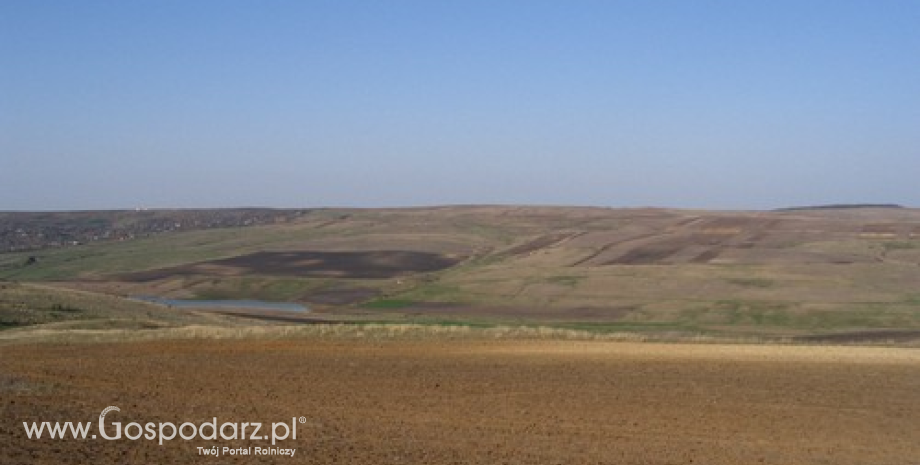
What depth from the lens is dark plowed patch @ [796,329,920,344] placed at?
158 ft

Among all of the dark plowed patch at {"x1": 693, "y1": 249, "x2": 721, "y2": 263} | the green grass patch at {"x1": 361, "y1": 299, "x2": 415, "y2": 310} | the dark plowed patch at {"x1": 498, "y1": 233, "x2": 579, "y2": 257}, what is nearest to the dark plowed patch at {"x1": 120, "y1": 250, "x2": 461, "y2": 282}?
the dark plowed patch at {"x1": 498, "y1": 233, "x2": 579, "y2": 257}

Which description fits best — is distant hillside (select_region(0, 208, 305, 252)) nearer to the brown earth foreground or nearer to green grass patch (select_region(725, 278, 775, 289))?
green grass patch (select_region(725, 278, 775, 289))

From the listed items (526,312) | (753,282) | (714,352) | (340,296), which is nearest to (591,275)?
(753,282)

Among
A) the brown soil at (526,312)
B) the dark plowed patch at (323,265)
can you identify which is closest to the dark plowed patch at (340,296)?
the dark plowed patch at (323,265)

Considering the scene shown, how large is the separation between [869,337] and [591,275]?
3282cm

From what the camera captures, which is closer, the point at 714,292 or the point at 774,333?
the point at 774,333

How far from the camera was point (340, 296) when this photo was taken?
81.8 m

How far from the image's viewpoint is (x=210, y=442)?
15.3 metres

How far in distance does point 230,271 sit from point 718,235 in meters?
49.0

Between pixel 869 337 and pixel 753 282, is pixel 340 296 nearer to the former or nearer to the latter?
pixel 753 282

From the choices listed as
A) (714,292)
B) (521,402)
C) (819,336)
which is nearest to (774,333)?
(819,336)

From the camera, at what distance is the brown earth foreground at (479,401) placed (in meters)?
15.9

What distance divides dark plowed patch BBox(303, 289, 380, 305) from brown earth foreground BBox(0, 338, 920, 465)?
46144 millimetres

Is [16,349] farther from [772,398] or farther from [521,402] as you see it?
[772,398]
